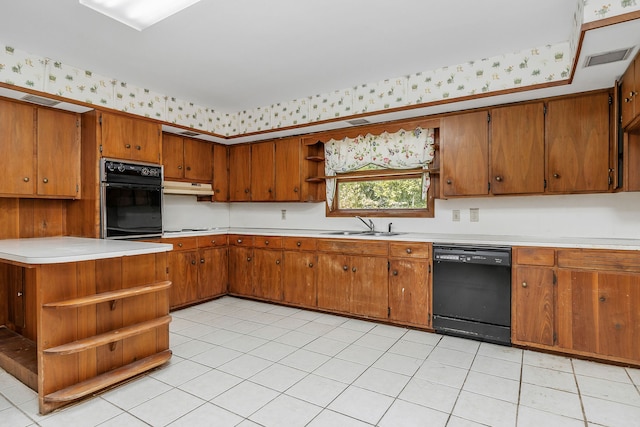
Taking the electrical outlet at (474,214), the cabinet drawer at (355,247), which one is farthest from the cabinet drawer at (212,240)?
the electrical outlet at (474,214)

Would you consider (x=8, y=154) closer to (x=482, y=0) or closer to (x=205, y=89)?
(x=205, y=89)

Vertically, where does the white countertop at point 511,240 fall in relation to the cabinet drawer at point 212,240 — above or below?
above

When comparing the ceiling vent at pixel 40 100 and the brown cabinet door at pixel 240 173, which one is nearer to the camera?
the ceiling vent at pixel 40 100

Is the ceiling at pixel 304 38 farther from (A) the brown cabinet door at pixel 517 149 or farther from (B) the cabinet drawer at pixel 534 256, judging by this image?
(B) the cabinet drawer at pixel 534 256

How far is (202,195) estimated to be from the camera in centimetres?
512

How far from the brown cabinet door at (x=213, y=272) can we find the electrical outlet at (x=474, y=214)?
3196 millimetres

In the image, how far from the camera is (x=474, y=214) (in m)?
3.73

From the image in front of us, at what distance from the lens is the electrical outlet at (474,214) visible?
371 centimetres

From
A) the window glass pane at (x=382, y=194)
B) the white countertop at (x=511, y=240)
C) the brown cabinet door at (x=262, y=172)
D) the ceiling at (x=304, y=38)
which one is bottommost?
the white countertop at (x=511, y=240)

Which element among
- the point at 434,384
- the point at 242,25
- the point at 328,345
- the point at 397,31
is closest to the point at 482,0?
the point at 397,31

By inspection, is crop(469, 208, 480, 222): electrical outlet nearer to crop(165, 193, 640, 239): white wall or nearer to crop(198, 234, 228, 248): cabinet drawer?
crop(165, 193, 640, 239): white wall

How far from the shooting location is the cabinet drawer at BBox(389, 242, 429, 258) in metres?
3.46

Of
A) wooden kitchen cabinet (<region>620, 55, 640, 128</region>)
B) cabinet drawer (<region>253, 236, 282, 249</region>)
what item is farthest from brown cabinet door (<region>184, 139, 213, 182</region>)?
wooden kitchen cabinet (<region>620, 55, 640, 128</region>)

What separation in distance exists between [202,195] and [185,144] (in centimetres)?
77
